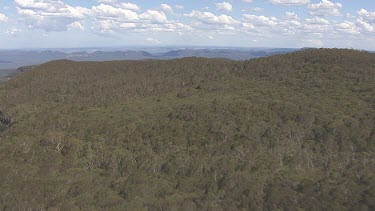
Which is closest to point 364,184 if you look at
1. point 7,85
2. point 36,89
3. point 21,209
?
point 21,209

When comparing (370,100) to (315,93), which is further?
(315,93)

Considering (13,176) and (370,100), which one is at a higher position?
(370,100)

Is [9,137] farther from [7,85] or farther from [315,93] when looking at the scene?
[7,85]

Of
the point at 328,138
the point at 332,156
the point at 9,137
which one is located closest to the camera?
the point at 332,156

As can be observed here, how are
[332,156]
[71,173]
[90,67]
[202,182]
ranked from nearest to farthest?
[202,182], [71,173], [332,156], [90,67]

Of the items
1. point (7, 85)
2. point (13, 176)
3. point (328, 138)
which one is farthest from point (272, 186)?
point (7, 85)

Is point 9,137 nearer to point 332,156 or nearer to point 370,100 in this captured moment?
point 332,156
